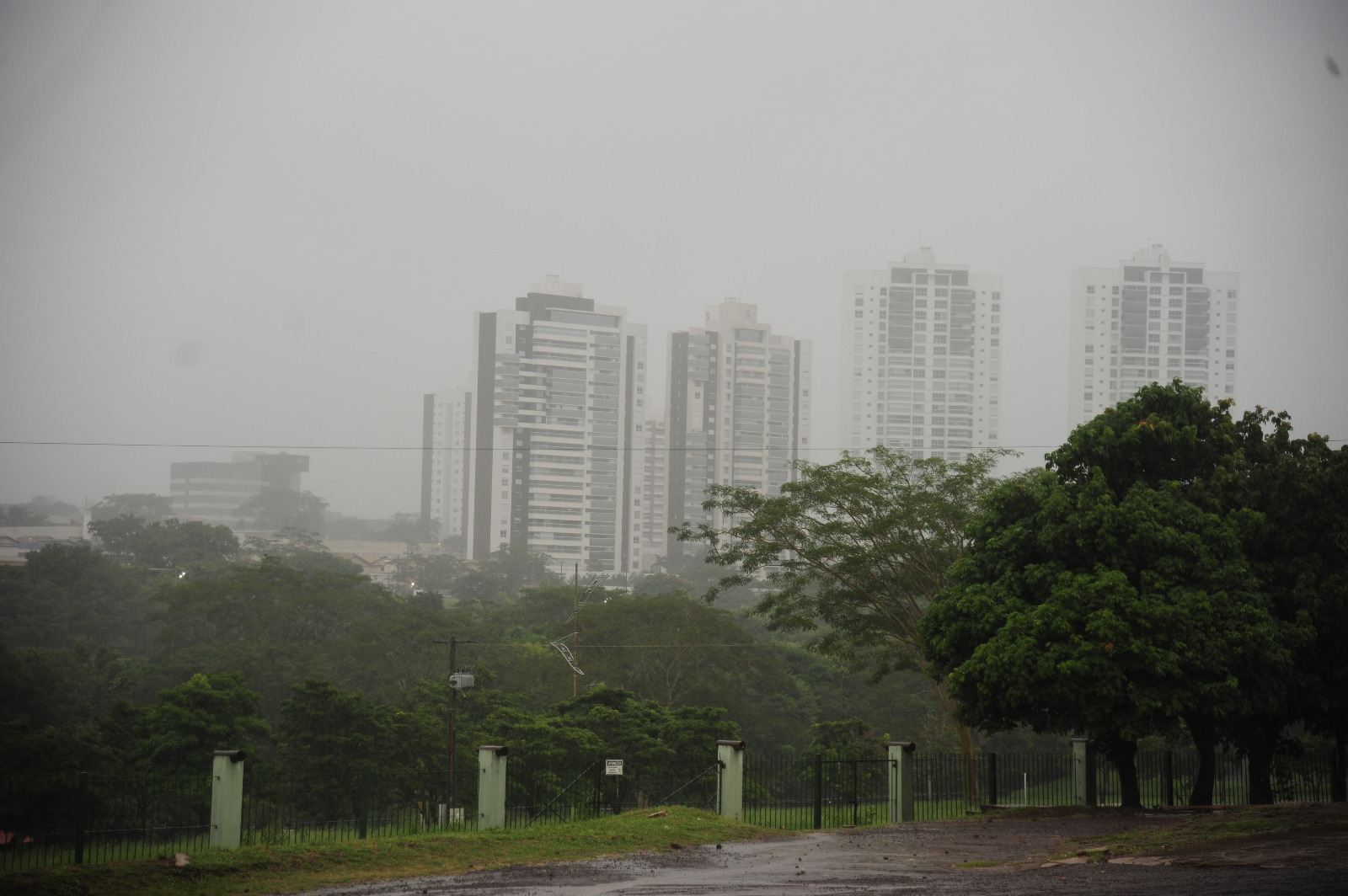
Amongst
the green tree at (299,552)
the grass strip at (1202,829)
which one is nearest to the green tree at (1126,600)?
the grass strip at (1202,829)

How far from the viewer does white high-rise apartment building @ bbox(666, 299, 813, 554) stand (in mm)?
138625

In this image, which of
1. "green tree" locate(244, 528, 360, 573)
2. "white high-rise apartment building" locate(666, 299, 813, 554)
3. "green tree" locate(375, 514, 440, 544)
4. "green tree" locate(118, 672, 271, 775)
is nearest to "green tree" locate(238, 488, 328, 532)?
"green tree" locate(375, 514, 440, 544)

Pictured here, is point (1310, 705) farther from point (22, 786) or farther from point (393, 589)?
point (393, 589)

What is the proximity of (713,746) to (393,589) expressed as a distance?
66.7 metres

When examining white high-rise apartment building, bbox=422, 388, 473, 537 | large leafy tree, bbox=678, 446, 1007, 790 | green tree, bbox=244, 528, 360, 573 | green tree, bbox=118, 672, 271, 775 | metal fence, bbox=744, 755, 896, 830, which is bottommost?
green tree, bbox=118, 672, 271, 775

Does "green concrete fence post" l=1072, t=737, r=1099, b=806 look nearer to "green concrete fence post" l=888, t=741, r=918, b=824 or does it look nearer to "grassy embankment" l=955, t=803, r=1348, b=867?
"grassy embankment" l=955, t=803, r=1348, b=867

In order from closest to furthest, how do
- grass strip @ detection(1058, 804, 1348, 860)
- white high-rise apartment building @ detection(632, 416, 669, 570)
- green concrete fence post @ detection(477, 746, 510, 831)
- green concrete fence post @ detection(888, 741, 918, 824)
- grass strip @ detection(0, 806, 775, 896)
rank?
grass strip @ detection(0, 806, 775, 896)
grass strip @ detection(1058, 804, 1348, 860)
green concrete fence post @ detection(477, 746, 510, 831)
green concrete fence post @ detection(888, 741, 918, 824)
white high-rise apartment building @ detection(632, 416, 669, 570)

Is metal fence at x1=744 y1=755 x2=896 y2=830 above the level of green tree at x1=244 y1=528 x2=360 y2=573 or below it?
below

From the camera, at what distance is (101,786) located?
30078 millimetres

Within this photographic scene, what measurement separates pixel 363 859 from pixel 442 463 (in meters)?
164

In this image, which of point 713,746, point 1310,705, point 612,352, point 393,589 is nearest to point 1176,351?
point 612,352

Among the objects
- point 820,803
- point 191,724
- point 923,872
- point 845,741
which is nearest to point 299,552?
point 191,724

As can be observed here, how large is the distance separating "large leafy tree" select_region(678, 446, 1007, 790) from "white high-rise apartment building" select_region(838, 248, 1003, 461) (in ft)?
341

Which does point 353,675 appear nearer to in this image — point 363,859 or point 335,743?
point 335,743
